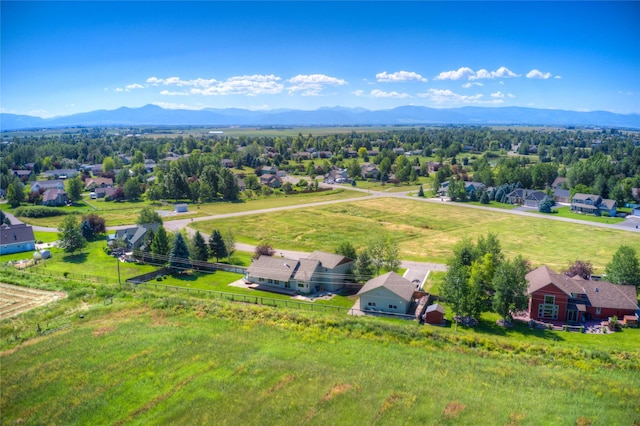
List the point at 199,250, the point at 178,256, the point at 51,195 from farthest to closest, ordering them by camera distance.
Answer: the point at 51,195 < the point at 199,250 < the point at 178,256

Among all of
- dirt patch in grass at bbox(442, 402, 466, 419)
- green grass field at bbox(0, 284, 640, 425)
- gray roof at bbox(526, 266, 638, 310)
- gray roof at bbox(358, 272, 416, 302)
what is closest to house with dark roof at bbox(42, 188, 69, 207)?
green grass field at bbox(0, 284, 640, 425)

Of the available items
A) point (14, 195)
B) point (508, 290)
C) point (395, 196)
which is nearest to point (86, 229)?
point (14, 195)

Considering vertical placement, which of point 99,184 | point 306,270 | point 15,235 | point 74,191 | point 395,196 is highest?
point 74,191

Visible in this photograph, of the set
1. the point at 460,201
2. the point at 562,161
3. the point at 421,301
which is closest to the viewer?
the point at 421,301

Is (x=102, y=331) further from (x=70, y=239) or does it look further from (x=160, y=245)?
(x=70, y=239)

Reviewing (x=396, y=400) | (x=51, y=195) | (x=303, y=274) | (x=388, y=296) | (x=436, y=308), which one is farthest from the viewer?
(x=51, y=195)

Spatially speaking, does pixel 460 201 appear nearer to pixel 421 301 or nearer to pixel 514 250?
pixel 514 250

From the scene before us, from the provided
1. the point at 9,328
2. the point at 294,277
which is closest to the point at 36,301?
the point at 9,328

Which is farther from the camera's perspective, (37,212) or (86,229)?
(37,212)
